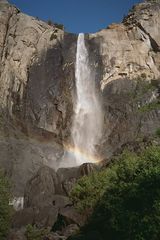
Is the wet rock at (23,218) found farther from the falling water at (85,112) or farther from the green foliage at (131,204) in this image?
the falling water at (85,112)

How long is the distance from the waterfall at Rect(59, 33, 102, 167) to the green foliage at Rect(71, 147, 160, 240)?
77.3ft

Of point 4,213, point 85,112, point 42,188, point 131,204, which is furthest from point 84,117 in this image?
point 131,204

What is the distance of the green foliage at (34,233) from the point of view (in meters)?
34.2

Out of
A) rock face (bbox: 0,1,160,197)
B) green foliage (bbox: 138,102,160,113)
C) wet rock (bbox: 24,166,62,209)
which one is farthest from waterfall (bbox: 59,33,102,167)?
wet rock (bbox: 24,166,62,209)

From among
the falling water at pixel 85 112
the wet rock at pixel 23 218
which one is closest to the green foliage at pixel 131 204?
the wet rock at pixel 23 218

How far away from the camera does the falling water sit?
5775 centimetres

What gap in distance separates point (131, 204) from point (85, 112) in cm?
3458

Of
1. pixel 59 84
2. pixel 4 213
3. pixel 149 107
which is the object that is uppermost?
pixel 59 84

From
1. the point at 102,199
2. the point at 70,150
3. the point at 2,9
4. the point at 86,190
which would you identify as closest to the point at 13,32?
the point at 2,9

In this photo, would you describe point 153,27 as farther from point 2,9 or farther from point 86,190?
point 86,190

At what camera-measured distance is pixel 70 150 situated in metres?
56.9

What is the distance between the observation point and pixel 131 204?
27.3m

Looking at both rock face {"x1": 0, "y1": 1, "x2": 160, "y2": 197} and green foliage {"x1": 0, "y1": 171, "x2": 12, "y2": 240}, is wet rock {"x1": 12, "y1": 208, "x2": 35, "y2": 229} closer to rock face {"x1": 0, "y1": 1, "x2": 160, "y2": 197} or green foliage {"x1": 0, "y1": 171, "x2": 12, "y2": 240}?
green foliage {"x1": 0, "y1": 171, "x2": 12, "y2": 240}

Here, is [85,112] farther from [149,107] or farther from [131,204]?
[131,204]
